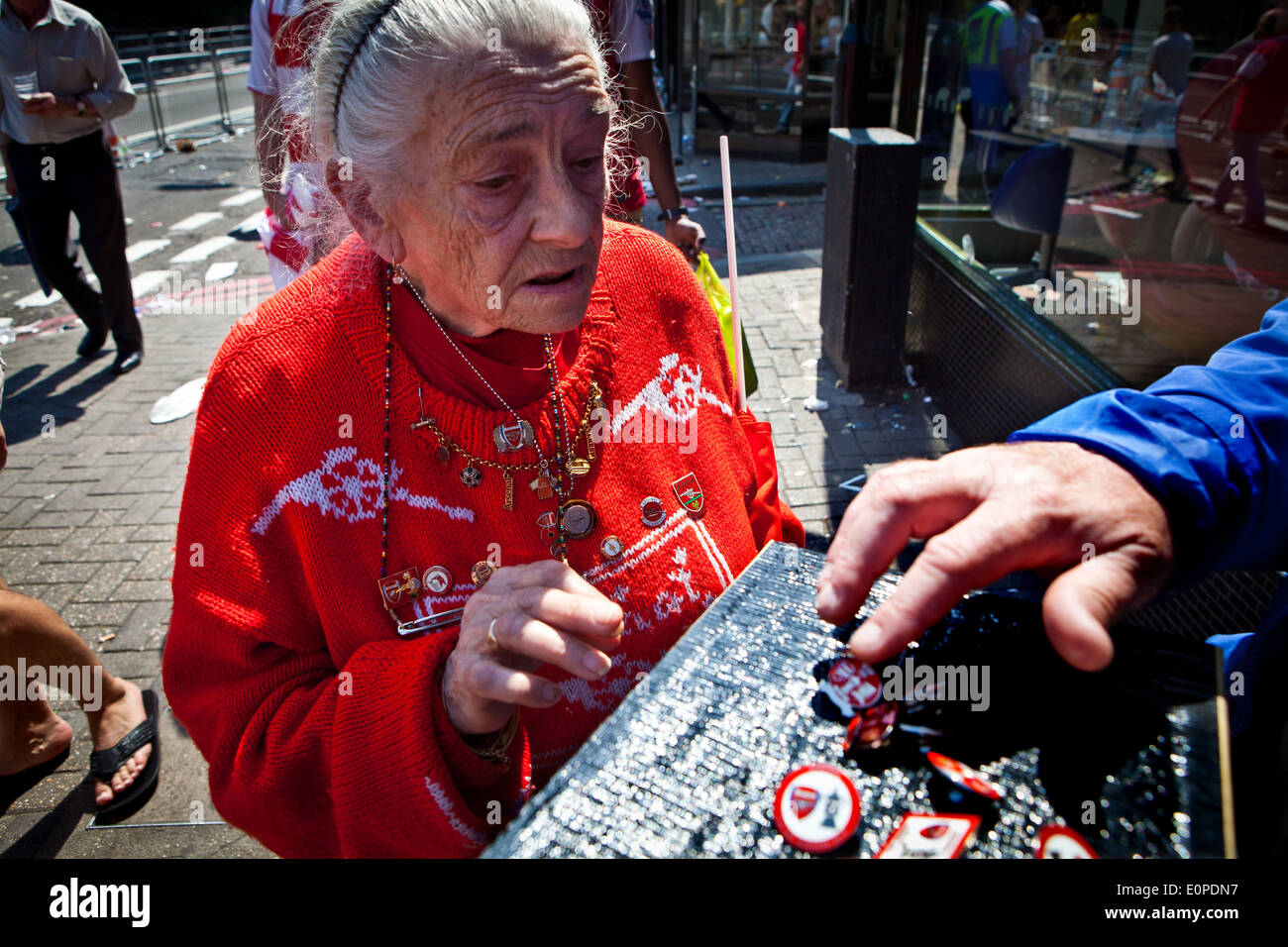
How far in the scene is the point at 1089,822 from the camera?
79 cm

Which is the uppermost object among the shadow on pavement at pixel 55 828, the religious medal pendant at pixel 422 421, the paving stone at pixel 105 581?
the religious medal pendant at pixel 422 421

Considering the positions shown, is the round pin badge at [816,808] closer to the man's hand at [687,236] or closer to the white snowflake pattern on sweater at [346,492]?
the white snowflake pattern on sweater at [346,492]

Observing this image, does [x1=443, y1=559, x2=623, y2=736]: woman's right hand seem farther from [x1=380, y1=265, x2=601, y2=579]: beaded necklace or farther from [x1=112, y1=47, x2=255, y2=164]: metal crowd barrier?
[x1=112, y1=47, x2=255, y2=164]: metal crowd barrier

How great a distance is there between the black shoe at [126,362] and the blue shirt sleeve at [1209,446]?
6899mm

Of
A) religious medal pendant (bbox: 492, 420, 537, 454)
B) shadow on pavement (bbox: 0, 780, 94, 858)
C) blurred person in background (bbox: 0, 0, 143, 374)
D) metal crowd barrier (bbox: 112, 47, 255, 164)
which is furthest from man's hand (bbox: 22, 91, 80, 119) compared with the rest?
metal crowd barrier (bbox: 112, 47, 255, 164)

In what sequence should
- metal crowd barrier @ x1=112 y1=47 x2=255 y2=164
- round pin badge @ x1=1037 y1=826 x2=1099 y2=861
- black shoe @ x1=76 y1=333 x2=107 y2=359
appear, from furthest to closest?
metal crowd barrier @ x1=112 y1=47 x2=255 y2=164 → black shoe @ x1=76 y1=333 x2=107 y2=359 → round pin badge @ x1=1037 y1=826 x2=1099 y2=861

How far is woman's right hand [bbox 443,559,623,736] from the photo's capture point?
1.15m

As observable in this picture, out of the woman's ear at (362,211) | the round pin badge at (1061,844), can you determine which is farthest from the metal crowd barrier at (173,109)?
the round pin badge at (1061,844)

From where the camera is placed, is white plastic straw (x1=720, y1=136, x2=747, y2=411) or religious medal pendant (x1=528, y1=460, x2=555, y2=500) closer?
religious medal pendant (x1=528, y1=460, x2=555, y2=500)

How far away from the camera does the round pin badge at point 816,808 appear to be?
81 centimetres

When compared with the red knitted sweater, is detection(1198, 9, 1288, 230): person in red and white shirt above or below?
above

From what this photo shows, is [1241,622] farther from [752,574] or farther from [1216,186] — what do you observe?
[1216,186]

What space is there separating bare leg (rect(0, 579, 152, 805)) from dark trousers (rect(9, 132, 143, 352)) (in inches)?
161

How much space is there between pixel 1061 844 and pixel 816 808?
0.75 feet
